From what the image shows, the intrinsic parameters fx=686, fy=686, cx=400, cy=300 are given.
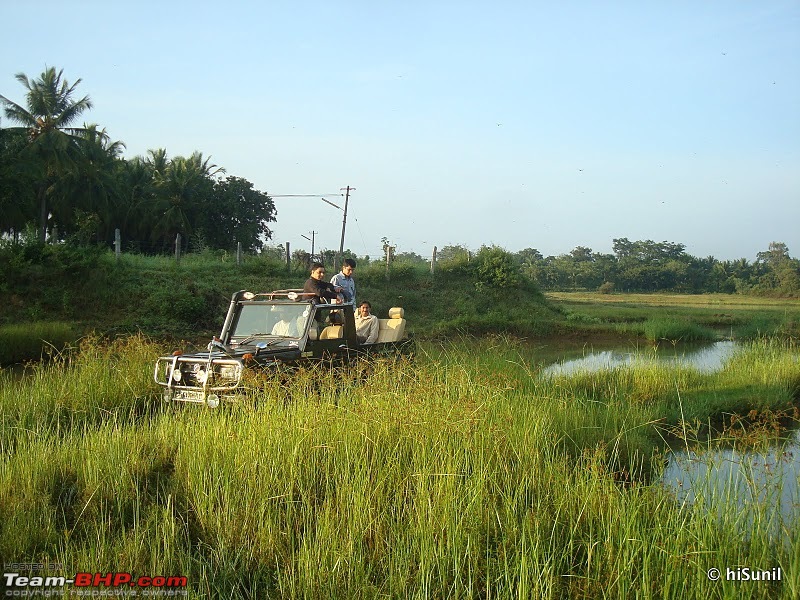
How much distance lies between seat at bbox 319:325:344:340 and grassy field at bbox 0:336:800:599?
41.4 inches

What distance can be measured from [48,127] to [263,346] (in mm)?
32838

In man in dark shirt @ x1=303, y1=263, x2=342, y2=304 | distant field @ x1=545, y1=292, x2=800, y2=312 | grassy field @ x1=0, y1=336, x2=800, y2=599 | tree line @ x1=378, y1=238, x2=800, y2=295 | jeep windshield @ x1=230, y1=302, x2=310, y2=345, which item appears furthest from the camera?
tree line @ x1=378, y1=238, x2=800, y2=295

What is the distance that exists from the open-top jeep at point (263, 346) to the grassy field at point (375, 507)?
33 cm

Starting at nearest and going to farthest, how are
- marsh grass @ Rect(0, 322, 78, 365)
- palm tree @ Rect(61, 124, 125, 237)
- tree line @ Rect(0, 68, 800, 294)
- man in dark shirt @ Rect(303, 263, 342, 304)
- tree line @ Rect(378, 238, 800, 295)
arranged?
man in dark shirt @ Rect(303, 263, 342, 304) < marsh grass @ Rect(0, 322, 78, 365) < tree line @ Rect(0, 68, 800, 294) < palm tree @ Rect(61, 124, 125, 237) < tree line @ Rect(378, 238, 800, 295)

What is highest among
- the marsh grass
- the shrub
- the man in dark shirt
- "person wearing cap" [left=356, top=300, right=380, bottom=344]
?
the shrub

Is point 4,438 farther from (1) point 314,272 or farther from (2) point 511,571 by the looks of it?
(2) point 511,571

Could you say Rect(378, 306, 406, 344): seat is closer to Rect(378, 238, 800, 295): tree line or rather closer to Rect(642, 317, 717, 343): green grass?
Rect(642, 317, 717, 343): green grass

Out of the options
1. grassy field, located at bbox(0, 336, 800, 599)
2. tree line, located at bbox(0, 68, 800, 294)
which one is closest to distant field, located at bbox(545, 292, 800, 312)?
tree line, located at bbox(0, 68, 800, 294)

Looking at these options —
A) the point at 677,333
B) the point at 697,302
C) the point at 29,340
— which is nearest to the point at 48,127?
the point at 29,340

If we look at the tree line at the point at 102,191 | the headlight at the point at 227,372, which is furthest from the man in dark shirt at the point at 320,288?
the tree line at the point at 102,191

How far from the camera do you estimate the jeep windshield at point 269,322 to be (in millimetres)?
8195

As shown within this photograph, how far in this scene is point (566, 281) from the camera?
63.3 m

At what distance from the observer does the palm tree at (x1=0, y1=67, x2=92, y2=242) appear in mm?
33594

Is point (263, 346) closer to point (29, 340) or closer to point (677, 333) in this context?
point (29, 340)
